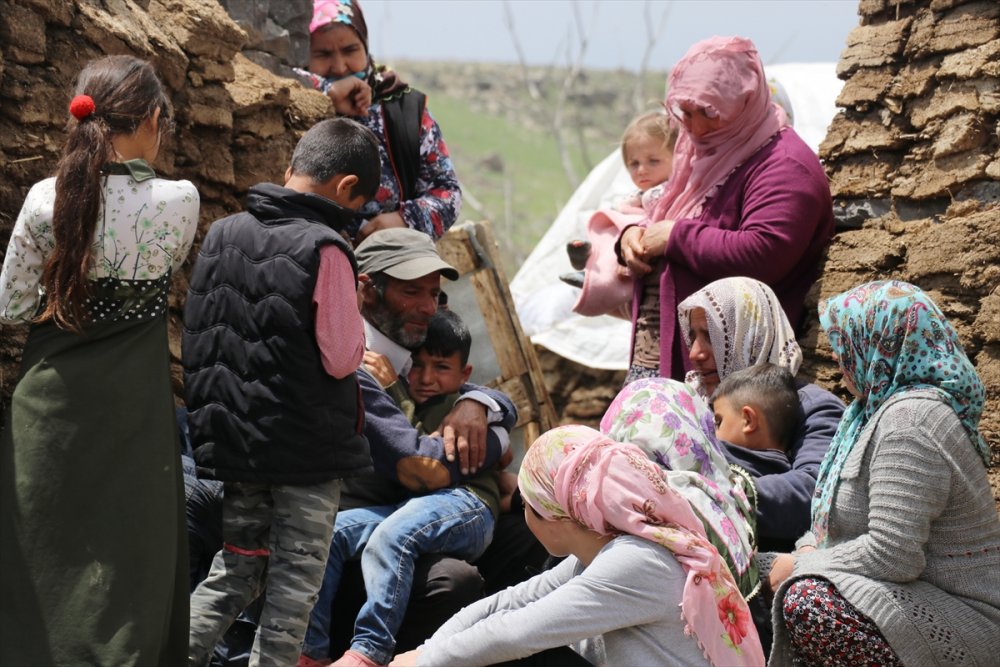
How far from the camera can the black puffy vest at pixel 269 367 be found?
11.4 ft

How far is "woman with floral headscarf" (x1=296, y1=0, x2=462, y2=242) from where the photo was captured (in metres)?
5.21

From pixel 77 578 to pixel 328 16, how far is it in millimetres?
2967

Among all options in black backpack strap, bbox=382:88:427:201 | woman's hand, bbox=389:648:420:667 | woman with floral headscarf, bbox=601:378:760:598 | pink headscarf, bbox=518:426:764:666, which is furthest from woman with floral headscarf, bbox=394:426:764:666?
black backpack strap, bbox=382:88:427:201

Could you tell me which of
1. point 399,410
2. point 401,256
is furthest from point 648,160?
point 399,410

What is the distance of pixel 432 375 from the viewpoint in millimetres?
4387

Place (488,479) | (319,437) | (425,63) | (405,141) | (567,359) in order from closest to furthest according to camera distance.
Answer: (319,437) < (488,479) < (405,141) < (567,359) < (425,63)

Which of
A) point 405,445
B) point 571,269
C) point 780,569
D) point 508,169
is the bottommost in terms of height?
point 508,169

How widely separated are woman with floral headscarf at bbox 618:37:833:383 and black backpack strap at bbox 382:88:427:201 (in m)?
1.00

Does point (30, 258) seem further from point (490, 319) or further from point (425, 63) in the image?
point (425, 63)

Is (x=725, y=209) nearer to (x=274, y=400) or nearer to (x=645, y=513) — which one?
(x=645, y=513)

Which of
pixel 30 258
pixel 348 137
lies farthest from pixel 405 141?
pixel 30 258

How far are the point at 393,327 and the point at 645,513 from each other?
153 centimetres

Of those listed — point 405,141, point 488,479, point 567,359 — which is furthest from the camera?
point 567,359

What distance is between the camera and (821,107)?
32.8 feet
